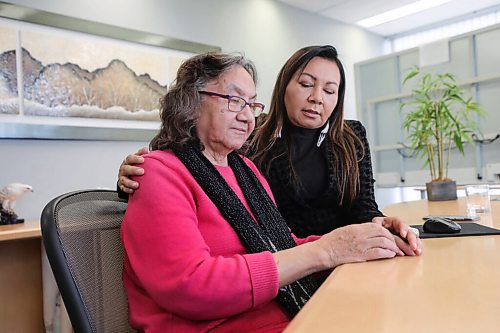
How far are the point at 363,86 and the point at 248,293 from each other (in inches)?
156

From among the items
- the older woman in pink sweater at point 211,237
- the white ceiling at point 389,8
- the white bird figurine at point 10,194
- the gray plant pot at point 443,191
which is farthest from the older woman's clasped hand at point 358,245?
the white ceiling at point 389,8

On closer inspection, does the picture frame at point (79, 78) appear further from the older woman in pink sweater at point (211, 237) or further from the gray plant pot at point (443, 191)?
the gray plant pot at point (443, 191)

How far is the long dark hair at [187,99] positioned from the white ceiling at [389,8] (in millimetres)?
3633

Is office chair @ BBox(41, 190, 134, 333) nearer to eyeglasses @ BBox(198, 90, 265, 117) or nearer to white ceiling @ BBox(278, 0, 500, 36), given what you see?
eyeglasses @ BBox(198, 90, 265, 117)

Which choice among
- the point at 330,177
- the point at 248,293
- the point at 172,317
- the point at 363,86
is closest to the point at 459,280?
the point at 248,293

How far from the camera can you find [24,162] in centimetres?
266

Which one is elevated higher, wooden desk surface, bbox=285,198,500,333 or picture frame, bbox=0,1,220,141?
picture frame, bbox=0,1,220,141

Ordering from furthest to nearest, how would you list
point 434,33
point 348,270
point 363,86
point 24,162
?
point 434,33 → point 363,86 → point 24,162 → point 348,270

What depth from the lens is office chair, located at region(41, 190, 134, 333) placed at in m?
0.79

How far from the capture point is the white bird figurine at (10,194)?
2.37 metres

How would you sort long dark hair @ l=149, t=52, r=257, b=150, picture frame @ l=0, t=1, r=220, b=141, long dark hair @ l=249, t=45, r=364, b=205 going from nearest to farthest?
long dark hair @ l=149, t=52, r=257, b=150 → long dark hair @ l=249, t=45, r=364, b=205 → picture frame @ l=0, t=1, r=220, b=141

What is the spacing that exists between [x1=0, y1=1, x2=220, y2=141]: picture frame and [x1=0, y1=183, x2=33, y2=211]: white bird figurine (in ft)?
1.16

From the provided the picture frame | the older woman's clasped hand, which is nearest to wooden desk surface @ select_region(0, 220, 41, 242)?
the picture frame

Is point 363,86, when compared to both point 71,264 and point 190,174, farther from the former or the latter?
point 71,264
